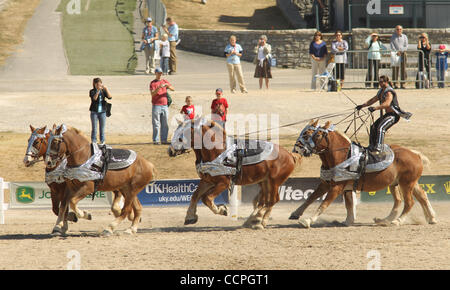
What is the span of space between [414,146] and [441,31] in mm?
13715

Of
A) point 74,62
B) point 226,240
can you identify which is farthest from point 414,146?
point 74,62

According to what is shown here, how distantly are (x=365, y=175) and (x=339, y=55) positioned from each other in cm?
1268

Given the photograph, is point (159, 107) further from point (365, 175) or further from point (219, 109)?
point (365, 175)

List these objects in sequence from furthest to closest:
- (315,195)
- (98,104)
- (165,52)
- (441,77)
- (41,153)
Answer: (165,52), (441,77), (98,104), (315,195), (41,153)

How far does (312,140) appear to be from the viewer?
1612 cm

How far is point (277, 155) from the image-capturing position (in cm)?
1648

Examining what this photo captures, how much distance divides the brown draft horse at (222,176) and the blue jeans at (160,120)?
6.23m

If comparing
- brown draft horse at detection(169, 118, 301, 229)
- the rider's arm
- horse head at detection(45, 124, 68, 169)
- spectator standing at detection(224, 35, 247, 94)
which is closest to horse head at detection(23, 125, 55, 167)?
horse head at detection(45, 124, 68, 169)

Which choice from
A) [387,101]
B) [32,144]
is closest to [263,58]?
[387,101]

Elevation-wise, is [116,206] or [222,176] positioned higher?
[222,176]

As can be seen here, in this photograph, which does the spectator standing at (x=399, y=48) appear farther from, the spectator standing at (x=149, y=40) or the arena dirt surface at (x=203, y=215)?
the spectator standing at (x=149, y=40)

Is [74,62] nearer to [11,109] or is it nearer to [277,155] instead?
[11,109]

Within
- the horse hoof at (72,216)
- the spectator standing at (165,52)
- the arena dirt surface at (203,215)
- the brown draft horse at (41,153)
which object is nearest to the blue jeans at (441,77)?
the arena dirt surface at (203,215)

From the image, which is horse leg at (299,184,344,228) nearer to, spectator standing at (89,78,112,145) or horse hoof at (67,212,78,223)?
horse hoof at (67,212,78,223)
